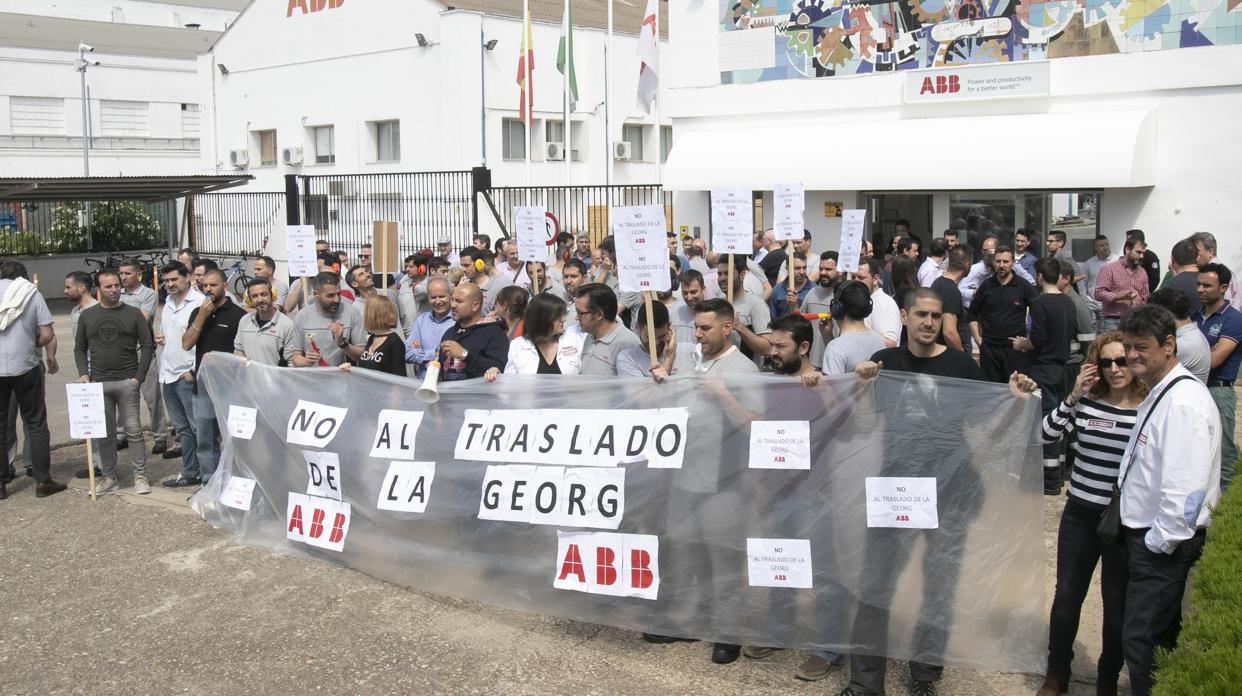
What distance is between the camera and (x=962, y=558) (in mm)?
5609

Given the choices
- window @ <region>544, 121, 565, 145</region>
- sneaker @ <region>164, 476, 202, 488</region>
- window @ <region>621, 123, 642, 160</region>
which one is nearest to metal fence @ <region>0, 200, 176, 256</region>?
window @ <region>544, 121, 565, 145</region>

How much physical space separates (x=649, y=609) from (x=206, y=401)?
16.3 ft

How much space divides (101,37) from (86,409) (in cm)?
4109

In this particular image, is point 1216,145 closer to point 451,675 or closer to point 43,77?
point 451,675

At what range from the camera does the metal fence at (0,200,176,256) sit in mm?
29469

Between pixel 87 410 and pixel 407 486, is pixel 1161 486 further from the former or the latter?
pixel 87 410

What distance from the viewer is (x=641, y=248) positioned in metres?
7.28

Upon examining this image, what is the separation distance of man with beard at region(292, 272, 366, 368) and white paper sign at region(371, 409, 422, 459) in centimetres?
214

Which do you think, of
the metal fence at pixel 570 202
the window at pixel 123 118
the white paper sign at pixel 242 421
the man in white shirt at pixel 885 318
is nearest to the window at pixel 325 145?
the metal fence at pixel 570 202

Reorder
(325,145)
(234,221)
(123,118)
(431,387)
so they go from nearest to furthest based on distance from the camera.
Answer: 1. (431,387)
2. (234,221)
3. (325,145)
4. (123,118)

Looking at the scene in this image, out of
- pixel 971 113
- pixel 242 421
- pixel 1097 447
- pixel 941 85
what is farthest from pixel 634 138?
pixel 1097 447

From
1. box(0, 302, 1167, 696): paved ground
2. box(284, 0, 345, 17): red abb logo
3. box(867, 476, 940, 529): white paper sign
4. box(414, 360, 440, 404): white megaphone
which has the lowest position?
box(0, 302, 1167, 696): paved ground

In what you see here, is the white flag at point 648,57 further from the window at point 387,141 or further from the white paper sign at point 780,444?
the white paper sign at point 780,444

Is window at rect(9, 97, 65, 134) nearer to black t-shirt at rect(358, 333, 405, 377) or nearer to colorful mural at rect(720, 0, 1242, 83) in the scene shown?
colorful mural at rect(720, 0, 1242, 83)
